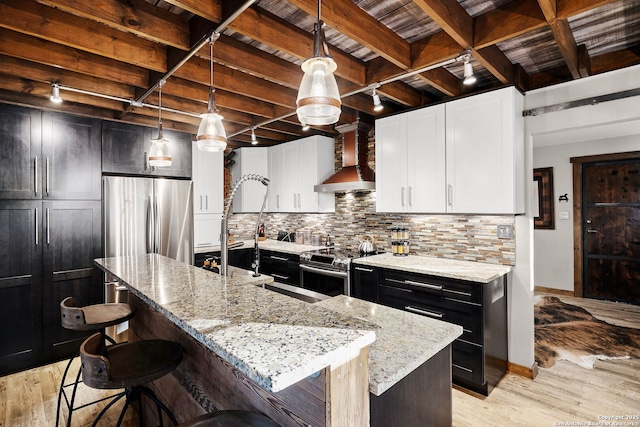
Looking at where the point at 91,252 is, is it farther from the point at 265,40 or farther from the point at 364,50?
the point at 364,50

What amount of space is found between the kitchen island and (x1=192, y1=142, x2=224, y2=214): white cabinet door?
300 centimetres

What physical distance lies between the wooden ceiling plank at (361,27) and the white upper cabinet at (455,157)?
0.95 m

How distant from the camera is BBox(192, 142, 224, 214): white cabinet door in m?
4.57

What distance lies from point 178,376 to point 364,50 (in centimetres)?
255

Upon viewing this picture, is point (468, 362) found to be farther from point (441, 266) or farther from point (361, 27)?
point (361, 27)

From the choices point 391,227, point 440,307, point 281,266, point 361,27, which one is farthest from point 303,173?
point 361,27

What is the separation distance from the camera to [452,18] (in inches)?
74.9

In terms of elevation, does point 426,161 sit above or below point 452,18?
below

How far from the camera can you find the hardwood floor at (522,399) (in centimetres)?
234

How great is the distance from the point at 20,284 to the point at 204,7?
3.16 m

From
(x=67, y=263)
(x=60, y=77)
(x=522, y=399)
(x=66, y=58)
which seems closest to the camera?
(x=66, y=58)

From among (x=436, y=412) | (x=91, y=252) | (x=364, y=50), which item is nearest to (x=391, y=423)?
(x=436, y=412)

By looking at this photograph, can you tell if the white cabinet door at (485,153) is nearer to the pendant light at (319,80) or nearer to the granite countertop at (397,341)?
the granite countertop at (397,341)


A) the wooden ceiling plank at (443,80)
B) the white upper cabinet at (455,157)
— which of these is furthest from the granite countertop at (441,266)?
the wooden ceiling plank at (443,80)
